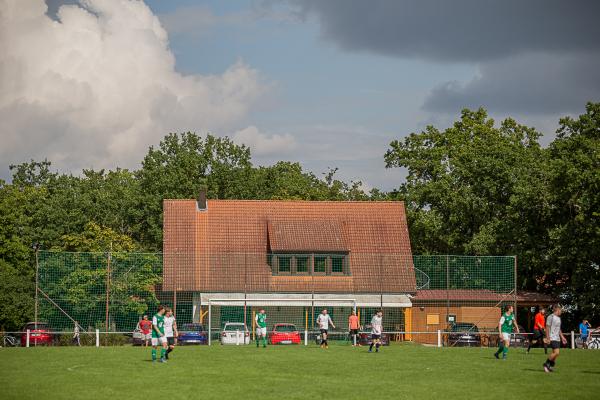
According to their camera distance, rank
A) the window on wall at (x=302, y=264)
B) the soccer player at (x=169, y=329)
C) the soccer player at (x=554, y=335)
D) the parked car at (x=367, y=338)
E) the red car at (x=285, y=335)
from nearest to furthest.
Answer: the soccer player at (x=554, y=335)
the soccer player at (x=169, y=329)
the red car at (x=285, y=335)
the parked car at (x=367, y=338)
the window on wall at (x=302, y=264)

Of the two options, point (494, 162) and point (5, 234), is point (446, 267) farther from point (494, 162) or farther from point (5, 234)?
→ point (5, 234)

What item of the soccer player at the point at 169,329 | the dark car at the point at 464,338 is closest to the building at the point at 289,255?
the dark car at the point at 464,338

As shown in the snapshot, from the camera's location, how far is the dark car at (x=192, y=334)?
157 ft

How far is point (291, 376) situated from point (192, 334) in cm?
2167

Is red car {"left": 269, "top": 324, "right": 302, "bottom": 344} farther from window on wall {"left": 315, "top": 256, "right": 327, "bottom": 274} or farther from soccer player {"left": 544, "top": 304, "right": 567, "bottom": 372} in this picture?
soccer player {"left": 544, "top": 304, "right": 567, "bottom": 372}

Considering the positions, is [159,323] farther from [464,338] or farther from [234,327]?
[464,338]

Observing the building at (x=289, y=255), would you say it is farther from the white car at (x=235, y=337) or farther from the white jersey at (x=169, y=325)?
the white jersey at (x=169, y=325)

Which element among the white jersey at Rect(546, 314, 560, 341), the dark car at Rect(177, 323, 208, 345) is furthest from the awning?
the white jersey at Rect(546, 314, 560, 341)

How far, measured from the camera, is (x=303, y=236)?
60.2 meters

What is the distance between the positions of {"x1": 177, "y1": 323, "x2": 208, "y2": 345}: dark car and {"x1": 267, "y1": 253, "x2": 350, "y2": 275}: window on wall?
27.3ft

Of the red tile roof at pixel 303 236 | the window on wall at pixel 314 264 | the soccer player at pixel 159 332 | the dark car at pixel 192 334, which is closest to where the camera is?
the soccer player at pixel 159 332

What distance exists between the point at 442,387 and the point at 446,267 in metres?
29.0


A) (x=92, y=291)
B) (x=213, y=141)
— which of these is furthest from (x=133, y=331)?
(x=213, y=141)

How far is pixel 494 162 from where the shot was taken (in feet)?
217
